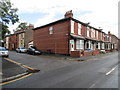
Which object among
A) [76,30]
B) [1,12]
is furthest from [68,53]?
[1,12]

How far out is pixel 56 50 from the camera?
21.7m

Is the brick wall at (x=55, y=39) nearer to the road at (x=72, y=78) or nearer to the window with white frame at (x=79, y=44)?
the window with white frame at (x=79, y=44)

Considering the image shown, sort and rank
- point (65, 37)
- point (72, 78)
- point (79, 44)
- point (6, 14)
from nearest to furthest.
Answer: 1. point (72, 78)
2. point (6, 14)
3. point (65, 37)
4. point (79, 44)

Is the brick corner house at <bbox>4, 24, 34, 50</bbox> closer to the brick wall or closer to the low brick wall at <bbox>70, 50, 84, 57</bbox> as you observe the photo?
the brick wall

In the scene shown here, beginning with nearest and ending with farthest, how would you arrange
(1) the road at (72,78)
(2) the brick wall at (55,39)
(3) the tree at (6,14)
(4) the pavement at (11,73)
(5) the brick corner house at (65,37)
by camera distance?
(1) the road at (72,78), (4) the pavement at (11,73), (3) the tree at (6,14), (5) the brick corner house at (65,37), (2) the brick wall at (55,39)

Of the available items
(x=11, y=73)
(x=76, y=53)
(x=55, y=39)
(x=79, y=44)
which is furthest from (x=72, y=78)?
(x=55, y=39)

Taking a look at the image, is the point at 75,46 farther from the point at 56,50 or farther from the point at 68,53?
the point at 56,50

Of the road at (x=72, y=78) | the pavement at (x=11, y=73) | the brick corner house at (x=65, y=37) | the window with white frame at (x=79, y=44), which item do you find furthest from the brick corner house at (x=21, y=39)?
the road at (x=72, y=78)

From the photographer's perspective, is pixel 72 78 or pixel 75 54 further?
pixel 75 54

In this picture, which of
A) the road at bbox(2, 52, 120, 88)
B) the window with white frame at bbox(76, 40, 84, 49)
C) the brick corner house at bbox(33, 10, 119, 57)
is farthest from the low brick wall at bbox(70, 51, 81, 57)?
the road at bbox(2, 52, 120, 88)

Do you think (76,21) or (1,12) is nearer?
(1,12)

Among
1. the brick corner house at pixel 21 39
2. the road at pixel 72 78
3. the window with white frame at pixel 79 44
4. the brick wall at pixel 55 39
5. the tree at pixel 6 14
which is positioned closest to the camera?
the road at pixel 72 78

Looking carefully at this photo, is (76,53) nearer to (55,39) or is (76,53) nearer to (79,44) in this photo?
(79,44)

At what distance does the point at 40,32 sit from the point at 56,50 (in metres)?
8.31
